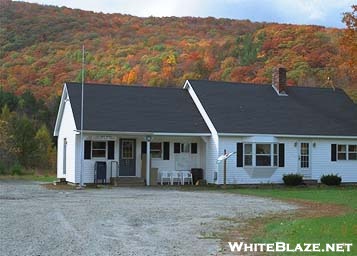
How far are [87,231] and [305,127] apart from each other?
2155 cm

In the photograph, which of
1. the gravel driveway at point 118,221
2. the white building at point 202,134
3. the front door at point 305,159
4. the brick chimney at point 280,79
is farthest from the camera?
the brick chimney at point 280,79

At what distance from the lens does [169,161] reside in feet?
101

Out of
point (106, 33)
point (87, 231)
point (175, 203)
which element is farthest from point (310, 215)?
point (106, 33)

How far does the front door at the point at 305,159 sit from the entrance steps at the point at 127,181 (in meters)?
8.48

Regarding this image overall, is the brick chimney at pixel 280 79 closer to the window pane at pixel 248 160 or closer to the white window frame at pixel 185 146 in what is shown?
the window pane at pixel 248 160

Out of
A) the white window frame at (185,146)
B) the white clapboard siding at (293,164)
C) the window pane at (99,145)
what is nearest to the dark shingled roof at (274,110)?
the white clapboard siding at (293,164)

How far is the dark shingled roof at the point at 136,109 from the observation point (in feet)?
97.4

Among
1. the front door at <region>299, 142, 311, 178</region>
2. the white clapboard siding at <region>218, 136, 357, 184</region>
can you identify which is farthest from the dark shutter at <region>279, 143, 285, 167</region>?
the front door at <region>299, 142, 311, 178</region>

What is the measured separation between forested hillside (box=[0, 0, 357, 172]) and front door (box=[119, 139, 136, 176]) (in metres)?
16.6

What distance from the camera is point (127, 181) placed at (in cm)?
2922

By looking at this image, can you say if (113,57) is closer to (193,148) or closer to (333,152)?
(193,148)

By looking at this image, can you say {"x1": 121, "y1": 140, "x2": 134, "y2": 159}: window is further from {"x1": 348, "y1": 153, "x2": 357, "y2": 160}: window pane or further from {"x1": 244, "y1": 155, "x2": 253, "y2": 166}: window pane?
{"x1": 348, "y1": 153, "x2": 357, "y2": 160}: window pane

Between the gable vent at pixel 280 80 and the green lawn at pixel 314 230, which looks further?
the gable vent at pixel 280 80

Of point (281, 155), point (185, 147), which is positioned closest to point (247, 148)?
point (281, 155)
